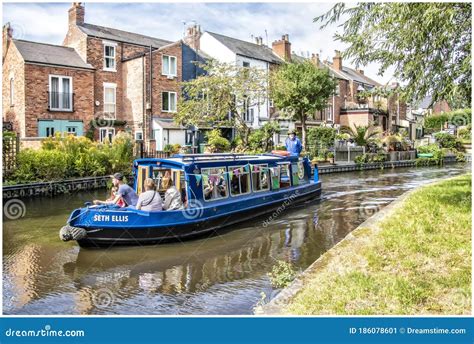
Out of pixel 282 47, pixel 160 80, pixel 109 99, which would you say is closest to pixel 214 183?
pixel 109 99

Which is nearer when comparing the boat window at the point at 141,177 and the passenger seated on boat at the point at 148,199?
the passenger seated on boat at the point at 148,199

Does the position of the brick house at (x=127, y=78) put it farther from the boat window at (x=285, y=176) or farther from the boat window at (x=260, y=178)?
the boat window at (x=260, y=178)

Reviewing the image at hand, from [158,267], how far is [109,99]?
78.2 ft

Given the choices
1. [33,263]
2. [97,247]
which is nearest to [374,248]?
[97,247]

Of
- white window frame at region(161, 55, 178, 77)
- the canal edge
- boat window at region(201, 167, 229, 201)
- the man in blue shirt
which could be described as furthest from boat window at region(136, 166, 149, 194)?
white window frame at region(161, 55, 178, 77)

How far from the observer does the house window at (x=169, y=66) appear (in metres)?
32.7

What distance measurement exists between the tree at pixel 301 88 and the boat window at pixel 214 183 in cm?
1894

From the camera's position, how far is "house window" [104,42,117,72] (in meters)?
30.9

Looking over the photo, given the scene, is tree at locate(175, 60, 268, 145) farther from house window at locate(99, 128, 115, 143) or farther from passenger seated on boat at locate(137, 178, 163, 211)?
passenger seated on boat at locate(137, 178, 163, 211)

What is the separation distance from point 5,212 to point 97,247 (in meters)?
6.60

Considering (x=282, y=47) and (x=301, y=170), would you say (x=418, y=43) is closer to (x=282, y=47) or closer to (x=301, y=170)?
(x=301, y=170)

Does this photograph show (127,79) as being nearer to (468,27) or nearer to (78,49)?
(78,49)

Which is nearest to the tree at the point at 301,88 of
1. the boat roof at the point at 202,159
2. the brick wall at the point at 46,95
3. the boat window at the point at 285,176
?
the brick wall at the point at 46,95

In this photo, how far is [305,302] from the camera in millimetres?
5773
